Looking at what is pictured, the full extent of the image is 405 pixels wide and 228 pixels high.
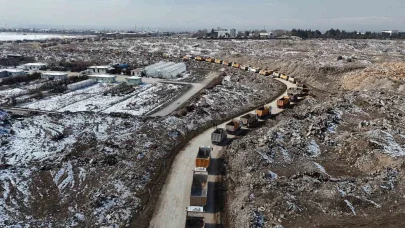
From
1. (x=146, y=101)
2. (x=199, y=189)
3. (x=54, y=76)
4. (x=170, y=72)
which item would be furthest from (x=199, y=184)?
(x=54, y=76)

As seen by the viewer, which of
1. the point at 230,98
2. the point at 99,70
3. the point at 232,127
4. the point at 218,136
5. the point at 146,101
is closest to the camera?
the point at 218,136

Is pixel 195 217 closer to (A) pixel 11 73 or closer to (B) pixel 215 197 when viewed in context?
(B) pixel 215 197

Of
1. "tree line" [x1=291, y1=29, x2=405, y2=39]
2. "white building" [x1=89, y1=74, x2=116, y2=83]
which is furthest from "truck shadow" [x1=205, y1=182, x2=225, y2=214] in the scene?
"tree line" [x1=291, y1=29, x2=405, y2=39]

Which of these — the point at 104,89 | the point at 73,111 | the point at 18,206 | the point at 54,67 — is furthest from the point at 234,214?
the point at 54,67

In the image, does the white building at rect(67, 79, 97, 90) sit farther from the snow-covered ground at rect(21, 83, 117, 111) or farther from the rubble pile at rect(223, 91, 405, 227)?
the rubble pile at rect(223, 91, 405, 227)

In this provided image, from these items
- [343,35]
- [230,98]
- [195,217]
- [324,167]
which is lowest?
[195,217]
